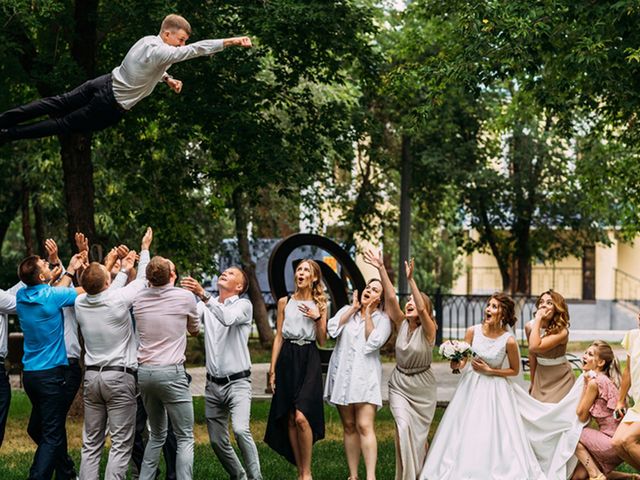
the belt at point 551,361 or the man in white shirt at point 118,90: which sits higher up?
the man in white shirt at point 118,90

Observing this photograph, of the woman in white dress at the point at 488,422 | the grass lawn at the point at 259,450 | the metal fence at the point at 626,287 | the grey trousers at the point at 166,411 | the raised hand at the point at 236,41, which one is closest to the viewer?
the raised hand at the point at 236,41

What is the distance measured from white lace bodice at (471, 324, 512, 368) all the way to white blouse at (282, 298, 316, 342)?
5.63 feet

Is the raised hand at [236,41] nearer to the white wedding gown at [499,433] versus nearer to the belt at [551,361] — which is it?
the white wedding gown at [499,433]

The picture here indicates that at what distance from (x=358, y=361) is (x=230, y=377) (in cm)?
139

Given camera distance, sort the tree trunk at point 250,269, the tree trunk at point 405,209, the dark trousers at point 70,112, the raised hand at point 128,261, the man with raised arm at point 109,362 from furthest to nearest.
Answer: the tree trunk at point 250,269, the tree trunk at point 405,209, the raised hand at point 128,261, the dark trousers at point 70,112, the man with raised arm at point 109,362

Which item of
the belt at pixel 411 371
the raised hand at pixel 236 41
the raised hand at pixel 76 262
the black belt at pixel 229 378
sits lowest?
the black belt at pixel 229 378

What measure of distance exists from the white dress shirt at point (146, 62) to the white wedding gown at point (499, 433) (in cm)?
426

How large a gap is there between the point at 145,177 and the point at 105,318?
1069 centimetres

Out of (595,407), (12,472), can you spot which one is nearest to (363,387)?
(595,407)

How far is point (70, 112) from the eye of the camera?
1029 centimetres

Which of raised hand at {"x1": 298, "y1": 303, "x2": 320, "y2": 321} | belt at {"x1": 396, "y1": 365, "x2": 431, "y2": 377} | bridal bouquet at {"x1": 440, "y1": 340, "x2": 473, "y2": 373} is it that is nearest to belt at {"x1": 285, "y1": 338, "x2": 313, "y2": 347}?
raised hand at {"x1": 298, "y1": 303, "x2": 320, "y2": 321}

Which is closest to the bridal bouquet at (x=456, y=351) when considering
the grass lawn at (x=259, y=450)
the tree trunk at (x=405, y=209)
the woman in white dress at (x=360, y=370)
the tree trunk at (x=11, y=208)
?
the woman in white dress at (x=360, y=370)

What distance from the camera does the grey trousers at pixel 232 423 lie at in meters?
10.4

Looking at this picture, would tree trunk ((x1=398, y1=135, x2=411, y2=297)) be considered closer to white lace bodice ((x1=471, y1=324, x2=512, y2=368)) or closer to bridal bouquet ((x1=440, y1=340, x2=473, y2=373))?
white lace bodice ((x1=471, y1=324, x2=512, y2=368))
